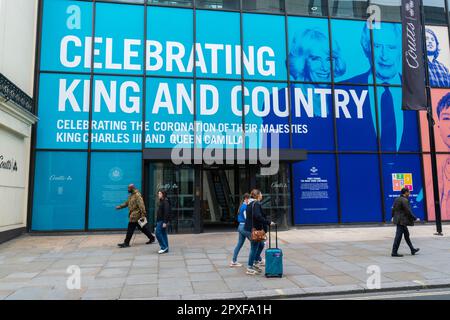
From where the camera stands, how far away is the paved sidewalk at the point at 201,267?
20.6 feet

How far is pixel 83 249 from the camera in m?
10.4

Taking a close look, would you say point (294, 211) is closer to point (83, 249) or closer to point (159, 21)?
point (83, 249)

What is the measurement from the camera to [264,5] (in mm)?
15414

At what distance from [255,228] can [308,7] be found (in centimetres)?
1187

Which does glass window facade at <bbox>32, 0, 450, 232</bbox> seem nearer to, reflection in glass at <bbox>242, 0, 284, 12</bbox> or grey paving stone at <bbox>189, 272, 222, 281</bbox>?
reflection in glass at <bbox>242, 0, 284, 12</bbox>

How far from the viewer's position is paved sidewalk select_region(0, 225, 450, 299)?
247 inches

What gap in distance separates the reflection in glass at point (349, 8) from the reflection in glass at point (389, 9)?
507mm

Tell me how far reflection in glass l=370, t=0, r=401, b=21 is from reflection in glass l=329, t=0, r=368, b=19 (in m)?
0.51

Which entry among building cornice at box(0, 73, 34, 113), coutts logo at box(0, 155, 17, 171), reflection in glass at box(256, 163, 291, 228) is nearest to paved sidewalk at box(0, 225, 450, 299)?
reflection in glass at box(256, 163, 291, 228)

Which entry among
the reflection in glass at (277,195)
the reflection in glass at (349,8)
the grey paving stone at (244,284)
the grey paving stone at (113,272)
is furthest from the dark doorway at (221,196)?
the grey paving stone at (244,284)

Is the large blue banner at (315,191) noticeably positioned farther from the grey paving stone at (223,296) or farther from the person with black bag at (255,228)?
the grey paving stone at (223,296)

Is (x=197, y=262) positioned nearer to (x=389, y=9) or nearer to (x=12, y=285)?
(x=12, y=285)
